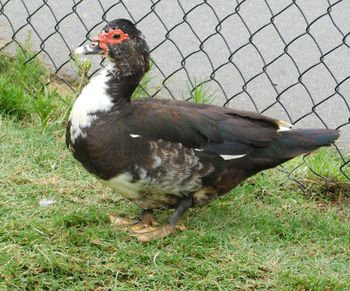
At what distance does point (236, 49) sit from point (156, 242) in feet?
8.27

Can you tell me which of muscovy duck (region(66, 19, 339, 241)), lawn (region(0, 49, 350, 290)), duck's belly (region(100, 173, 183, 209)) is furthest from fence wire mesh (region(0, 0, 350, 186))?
duck's belly (region(100, 173, 183, 209))

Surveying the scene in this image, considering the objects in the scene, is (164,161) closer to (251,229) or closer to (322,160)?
(251,229)

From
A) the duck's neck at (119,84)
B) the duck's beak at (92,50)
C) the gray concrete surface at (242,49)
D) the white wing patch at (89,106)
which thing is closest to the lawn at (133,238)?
the white wing patch at (89,106)

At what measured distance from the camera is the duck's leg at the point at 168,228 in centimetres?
366

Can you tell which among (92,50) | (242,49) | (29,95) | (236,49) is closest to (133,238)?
(92,50)

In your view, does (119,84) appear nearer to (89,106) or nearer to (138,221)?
(89,106)

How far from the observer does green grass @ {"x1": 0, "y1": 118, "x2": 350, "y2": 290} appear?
11.0 feet

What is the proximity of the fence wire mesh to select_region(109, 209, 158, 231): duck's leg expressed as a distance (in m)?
1.58

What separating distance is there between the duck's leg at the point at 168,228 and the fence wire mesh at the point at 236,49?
170 cm

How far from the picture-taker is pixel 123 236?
12.1 feet

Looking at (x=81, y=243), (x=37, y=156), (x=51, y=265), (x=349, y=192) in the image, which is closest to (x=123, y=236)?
(x=81, y=243)

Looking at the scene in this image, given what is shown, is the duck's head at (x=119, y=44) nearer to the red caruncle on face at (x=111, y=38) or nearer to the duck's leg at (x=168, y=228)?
the red caruncle on face at (x=111, y=38)

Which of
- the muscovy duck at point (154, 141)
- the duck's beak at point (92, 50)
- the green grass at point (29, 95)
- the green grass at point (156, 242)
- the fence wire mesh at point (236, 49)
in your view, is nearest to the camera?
the green grass at point (156, 242)

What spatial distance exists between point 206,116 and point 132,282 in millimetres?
826
